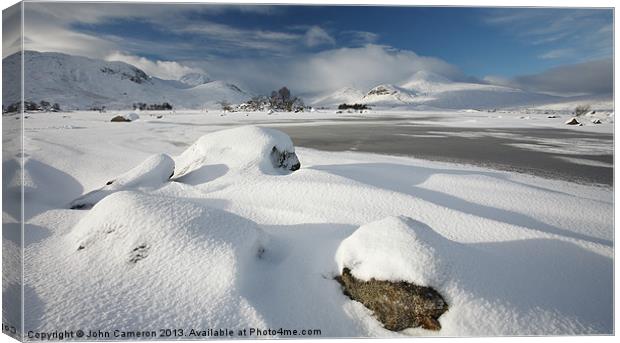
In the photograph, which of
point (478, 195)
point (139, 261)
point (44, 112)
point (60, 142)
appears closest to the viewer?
point (139, 261)

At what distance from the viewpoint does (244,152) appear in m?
Result: 5.30

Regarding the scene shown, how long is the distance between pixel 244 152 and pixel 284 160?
2.25 feet

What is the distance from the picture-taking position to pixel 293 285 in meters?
2.75

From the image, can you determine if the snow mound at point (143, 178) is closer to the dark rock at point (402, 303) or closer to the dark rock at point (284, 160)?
the dark rock at point (284, 160)

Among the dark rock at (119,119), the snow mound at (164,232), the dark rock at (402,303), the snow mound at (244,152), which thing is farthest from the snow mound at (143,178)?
the dark rock at (119,119)

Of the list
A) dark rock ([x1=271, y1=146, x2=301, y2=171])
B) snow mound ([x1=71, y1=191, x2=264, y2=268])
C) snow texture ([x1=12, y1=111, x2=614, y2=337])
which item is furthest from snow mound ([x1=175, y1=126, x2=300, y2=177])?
snow mound ([x1=71, y1=191, x2=264, y2=268])

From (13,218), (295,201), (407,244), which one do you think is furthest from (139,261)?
(407,244)

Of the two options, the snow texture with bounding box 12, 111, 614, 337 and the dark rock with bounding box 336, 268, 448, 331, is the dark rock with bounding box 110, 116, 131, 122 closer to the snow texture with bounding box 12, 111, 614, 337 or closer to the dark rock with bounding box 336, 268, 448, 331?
the snow texture with bounding box 12, 111, 614, 337

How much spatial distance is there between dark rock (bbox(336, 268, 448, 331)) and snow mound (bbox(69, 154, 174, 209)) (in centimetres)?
352

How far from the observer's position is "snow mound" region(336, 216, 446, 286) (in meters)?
2.38

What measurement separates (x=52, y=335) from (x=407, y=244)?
2.81 m

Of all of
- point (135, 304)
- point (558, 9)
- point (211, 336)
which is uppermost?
point (558, 9)

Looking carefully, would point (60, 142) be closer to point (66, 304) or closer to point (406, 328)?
point (66, 304)

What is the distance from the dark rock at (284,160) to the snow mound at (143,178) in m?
1.60
